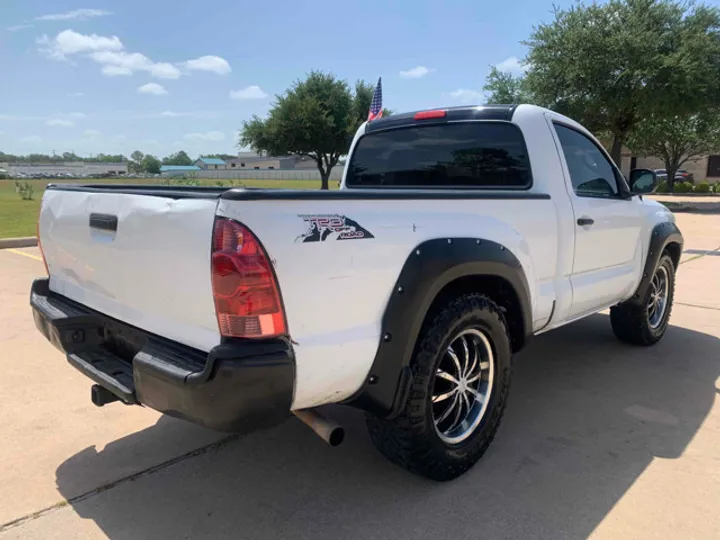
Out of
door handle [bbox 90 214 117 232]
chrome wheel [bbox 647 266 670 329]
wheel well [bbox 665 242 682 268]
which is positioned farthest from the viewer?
wheel well [bbox 665 242 682 268]

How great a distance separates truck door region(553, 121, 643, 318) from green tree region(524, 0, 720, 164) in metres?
21.0

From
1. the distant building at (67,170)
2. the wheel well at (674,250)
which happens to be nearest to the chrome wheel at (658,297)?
the wheel well at (674,250)

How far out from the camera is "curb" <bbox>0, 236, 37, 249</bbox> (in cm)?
1112

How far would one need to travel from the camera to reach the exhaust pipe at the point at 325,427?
2.34 meters

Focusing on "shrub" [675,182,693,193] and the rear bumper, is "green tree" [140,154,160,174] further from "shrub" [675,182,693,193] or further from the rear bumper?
the rear bumper

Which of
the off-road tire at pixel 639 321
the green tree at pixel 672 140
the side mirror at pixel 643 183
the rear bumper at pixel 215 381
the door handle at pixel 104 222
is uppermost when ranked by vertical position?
the green tree at pixel 672 140

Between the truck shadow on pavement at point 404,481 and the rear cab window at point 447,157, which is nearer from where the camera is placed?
the truck shadow on pavement at point 404,481

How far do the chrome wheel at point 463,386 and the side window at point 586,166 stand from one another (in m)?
1.47

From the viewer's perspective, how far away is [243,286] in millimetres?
1990

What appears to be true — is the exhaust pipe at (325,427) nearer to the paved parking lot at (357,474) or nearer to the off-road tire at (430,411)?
the off-road tire at (430,411)

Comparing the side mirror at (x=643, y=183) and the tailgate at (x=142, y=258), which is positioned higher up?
the side mirror at (x=643, y=183)

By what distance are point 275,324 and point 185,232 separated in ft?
1.61

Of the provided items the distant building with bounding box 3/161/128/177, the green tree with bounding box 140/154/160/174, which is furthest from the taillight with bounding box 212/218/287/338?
the green tree with bounding box 140/154/160/174

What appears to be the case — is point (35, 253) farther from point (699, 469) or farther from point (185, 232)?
point (699, 469)
